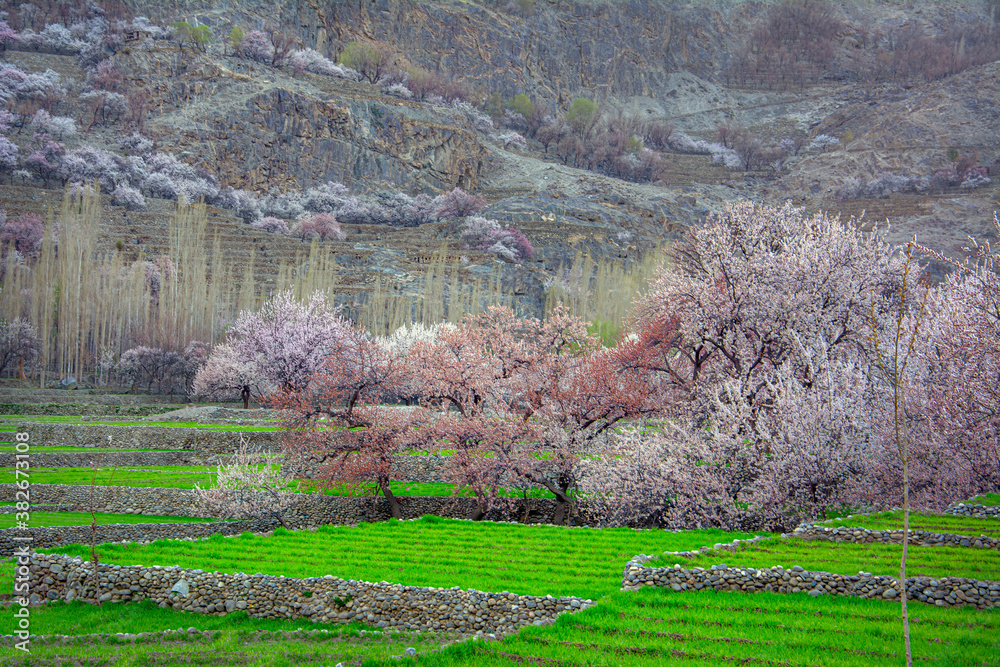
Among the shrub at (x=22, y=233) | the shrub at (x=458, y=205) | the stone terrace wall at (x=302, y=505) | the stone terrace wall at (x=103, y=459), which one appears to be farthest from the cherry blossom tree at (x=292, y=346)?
the shrub at (x=458, y=205)

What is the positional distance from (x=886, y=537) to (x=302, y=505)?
18941 mm

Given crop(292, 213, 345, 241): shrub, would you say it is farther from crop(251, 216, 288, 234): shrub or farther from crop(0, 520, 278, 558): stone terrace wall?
crop(0, 520, 278, 558): stone terrace wall

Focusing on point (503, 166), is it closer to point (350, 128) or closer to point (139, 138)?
point (350, 128)

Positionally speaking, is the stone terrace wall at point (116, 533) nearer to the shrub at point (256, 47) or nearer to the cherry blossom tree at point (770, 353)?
the cherry blossom tree at point (770, 353)

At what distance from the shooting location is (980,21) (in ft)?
562

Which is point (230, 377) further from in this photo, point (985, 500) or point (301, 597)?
point (985, 500)

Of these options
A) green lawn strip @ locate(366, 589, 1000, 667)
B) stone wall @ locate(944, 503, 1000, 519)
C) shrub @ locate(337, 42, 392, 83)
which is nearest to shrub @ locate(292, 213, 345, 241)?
shrub @ locate(337, 42, 392, 83)

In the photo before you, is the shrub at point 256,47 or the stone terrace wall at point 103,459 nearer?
the stone terrace wall at point 103,459

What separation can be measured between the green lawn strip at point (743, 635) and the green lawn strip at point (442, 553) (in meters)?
1.85

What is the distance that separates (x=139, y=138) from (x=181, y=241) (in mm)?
35234

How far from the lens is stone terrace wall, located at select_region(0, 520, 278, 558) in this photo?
2181 centimetres

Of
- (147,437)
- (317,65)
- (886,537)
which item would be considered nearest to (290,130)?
(317,65)

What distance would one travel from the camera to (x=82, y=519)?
2484 centimetres

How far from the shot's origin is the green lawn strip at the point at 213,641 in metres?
12.1
